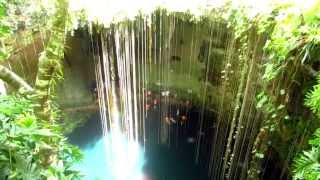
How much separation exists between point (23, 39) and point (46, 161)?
9.18 ft

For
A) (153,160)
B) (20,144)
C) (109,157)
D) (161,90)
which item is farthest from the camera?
(161,90)

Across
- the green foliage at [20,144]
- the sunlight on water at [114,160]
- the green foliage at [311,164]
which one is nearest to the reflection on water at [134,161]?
the sunlight on water at [114,160]

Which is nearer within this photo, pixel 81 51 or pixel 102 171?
pixel 102 171

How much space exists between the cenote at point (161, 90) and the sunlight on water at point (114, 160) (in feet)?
0.05

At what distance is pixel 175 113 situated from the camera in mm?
5145

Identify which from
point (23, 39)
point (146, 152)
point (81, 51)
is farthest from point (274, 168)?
point (81, 51)

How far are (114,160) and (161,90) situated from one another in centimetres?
133

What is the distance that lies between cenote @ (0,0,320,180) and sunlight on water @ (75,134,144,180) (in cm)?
2

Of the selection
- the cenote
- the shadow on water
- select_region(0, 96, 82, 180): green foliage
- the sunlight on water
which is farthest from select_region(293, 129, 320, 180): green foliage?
the sunlight on water

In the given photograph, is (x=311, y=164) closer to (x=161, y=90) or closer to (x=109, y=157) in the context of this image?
(x=109, y=157)

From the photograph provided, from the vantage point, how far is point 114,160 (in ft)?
14.9

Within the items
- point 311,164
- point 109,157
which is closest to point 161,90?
point 109,157

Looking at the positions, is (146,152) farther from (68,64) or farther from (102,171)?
(68,64)

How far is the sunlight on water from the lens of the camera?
4277 mm
